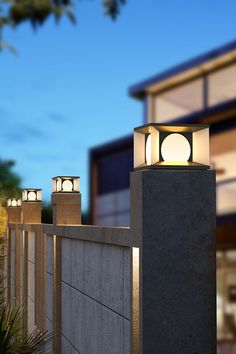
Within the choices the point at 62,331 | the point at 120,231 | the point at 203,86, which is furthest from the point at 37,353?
the point at 203,86

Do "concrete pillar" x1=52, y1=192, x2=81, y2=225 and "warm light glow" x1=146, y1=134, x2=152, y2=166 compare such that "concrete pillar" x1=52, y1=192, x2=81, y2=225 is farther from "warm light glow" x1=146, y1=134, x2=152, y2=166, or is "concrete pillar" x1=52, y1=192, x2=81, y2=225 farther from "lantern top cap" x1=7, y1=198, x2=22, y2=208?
"lantern top cap" x1=7, y1=198, x2=22, y2=208

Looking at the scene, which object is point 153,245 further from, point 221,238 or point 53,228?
point 221,238

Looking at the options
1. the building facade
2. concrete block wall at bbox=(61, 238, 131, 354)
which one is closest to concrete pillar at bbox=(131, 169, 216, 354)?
concrete block wall at bbox=(61, 238, 131, 354)

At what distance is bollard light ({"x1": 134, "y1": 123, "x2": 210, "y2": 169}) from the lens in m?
4.89

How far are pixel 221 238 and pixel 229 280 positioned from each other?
53.1 inches

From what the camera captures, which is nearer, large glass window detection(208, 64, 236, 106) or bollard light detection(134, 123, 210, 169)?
bollard light detection(134, 123, 210, 169)

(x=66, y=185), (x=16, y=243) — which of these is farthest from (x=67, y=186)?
(x=16, y=243)

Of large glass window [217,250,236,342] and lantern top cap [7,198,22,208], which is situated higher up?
lantern top cap [7,198,22,208]

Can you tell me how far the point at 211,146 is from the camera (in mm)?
24172

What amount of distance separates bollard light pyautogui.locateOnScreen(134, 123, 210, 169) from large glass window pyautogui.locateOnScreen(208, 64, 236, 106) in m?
25.4

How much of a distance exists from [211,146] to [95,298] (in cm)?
1774

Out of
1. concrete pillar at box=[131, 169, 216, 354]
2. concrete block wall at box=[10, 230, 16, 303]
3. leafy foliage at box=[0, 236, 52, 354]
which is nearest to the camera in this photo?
concrete pillar at box=[131, 169, 216, 354]

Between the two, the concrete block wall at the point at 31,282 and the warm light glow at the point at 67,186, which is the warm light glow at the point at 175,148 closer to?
the warm light glow at the point at 67,186

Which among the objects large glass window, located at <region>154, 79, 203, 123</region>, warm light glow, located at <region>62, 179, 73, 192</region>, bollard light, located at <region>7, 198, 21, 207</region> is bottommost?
bollard light, located at <region>7, 198, 21, 207</region>
